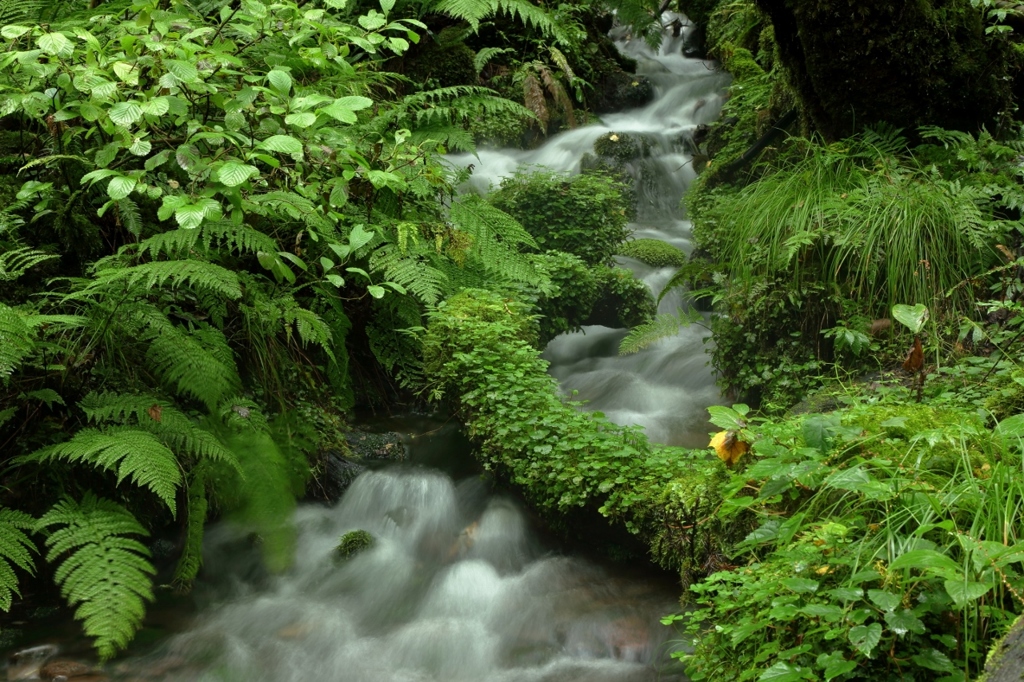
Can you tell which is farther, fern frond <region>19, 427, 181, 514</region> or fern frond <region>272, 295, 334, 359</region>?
fern frond <region>272, 295, 334, 359</region>

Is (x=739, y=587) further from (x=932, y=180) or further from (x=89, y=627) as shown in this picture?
(x=932, y=180)

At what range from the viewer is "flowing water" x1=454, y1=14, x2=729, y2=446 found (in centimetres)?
505

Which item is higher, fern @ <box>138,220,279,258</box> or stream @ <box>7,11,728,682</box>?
fern @ <box>138,220,279,258</box>

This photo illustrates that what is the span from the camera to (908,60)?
4.49 m

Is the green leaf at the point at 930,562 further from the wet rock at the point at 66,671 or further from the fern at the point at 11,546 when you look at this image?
the wet rock at the point at 66,671

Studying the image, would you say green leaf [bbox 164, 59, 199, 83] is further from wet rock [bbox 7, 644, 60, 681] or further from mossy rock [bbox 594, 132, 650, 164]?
mossy rock [bbox 594, 132, 650, 164]

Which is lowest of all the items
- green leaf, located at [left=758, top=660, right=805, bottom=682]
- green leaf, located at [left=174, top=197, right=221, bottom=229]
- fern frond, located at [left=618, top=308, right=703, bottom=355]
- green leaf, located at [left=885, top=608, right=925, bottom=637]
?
fern frond, located at [left=618, top=308, right=703, bottom=355]

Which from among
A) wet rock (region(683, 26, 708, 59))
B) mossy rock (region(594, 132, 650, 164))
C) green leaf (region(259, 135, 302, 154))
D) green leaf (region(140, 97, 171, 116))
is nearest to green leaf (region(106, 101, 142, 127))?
green leaf (region(140, 97, 171, 116))

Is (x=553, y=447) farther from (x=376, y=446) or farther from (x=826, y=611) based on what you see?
(x=826, y=611)

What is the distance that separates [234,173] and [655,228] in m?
5.77

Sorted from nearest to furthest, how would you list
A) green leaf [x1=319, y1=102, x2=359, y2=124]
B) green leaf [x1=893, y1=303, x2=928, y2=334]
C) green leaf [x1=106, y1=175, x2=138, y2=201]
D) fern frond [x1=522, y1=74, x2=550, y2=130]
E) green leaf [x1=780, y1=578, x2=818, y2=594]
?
green leaf [x1=780, y1=578, x2=818, y2=594] → green leaf [x1=893, y1=303, x2=928, y2=334] → green leaf [x1=106, y1=175, x2=138, y2=201] → green leaf [x1=319, y1=102, x2=359, y2=124] → fern frond [x1=522, y1=74, x2=550, y2=130]

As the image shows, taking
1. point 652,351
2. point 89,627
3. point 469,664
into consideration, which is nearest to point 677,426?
point 652,351

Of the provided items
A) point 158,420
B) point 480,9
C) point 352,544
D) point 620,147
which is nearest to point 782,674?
point 158,420

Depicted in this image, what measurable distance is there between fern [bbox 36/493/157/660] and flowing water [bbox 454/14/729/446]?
236 centimetres
